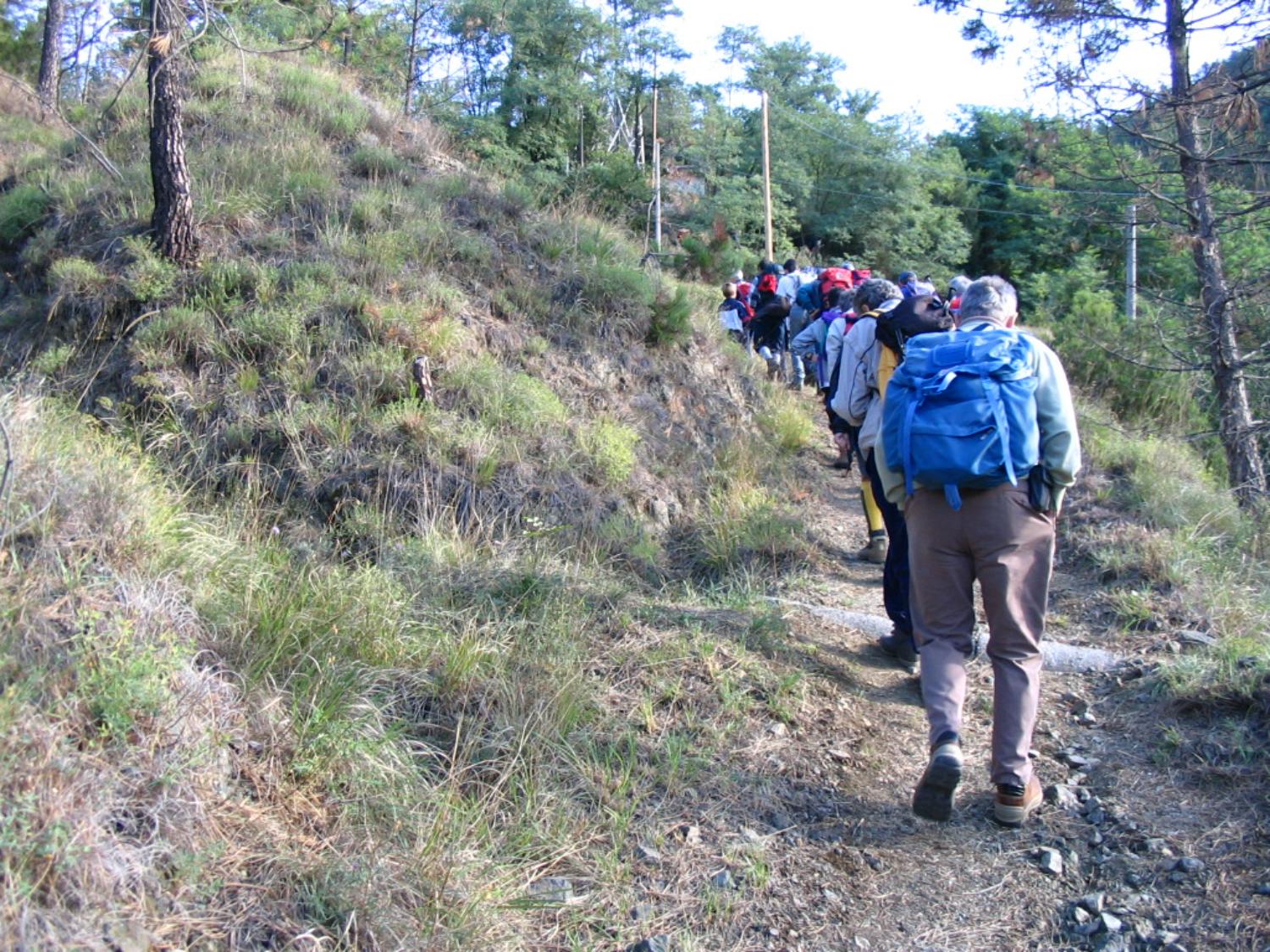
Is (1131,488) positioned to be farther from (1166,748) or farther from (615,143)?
(615,143)

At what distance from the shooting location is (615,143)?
31.7 metres

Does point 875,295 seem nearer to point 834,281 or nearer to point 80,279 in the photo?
point 834,281

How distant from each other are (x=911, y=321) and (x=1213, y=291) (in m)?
6.56

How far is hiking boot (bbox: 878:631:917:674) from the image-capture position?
4.99m

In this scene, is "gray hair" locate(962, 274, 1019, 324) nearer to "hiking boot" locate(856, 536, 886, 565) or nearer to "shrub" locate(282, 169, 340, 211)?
"hiking boot" locate(856, 536, 886, 565)

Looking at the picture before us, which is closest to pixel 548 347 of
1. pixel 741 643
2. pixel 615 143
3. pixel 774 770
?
pixel 741 643

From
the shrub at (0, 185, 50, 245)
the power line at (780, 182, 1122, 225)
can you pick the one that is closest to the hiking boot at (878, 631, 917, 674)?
the shrub at (0, 185, 50, 245)

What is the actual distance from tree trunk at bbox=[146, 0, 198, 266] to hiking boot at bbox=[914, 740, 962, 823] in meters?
6.77

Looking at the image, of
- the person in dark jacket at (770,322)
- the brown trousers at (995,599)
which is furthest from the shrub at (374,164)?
the brown trousers at (995,599)

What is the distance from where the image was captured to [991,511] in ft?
11.5

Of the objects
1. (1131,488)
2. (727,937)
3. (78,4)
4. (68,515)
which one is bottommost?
(727,937)

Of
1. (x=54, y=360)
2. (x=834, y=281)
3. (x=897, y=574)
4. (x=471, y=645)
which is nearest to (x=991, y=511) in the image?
(x=897, y=574)

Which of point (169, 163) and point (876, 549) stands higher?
point (169, 163)

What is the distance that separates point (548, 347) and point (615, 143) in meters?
25.5
